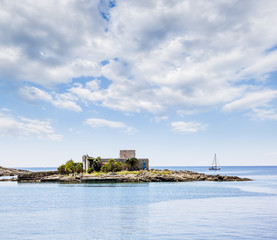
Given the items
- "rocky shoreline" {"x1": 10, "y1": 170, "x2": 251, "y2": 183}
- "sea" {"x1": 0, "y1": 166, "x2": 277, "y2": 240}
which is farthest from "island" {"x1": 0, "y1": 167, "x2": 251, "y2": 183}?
"sea" {"x1": 0, "y1": 166, "x2": 277, "y2": 240}

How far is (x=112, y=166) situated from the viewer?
4857 inches

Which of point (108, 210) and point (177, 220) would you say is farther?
point (108, 210)

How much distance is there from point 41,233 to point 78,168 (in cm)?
9979

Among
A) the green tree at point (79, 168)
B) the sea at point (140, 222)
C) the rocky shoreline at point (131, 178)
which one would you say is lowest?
the sea at point (140, 222)

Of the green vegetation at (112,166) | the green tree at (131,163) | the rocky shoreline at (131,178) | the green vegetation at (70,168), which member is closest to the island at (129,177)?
the rocky shoreline at (131,178)

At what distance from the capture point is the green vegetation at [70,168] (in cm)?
12755

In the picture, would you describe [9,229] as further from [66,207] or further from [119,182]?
[119,182]

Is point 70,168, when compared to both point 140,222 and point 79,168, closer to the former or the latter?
point 79,168

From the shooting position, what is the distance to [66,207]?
50562 millimetres

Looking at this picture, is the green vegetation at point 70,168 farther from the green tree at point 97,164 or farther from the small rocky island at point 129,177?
the green tree at point 97,164

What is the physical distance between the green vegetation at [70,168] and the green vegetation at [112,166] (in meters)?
13.2

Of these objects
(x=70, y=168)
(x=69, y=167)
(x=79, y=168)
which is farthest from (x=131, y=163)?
(x=69, y=167)

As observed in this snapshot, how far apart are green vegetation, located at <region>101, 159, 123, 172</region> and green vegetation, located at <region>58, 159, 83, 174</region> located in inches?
519

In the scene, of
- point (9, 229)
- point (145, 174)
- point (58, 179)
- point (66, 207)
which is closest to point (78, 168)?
point (58, 179)
